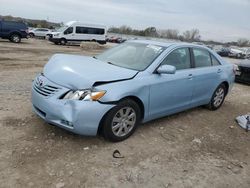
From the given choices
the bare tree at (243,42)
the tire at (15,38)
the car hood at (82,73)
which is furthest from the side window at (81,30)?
the bare tree at (243,42)

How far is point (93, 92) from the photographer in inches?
157

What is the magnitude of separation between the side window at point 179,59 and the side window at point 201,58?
0.93ft

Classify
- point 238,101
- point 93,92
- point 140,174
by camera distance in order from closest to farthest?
point 140,174 < point 93,92 < point 238,101

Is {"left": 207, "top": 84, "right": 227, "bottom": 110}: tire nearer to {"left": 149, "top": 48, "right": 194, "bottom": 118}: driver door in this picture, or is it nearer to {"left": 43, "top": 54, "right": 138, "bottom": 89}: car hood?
{"left": 149, "top": 48, "right": 194, "bottom": 118}: driver door

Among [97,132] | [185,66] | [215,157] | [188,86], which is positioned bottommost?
[215,157]

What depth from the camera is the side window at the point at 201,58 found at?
19.2ft

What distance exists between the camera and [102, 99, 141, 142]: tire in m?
4.17

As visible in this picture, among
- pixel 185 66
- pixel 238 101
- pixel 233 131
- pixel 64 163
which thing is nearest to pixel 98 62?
pixel 185 66

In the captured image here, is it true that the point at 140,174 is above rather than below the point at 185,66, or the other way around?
below

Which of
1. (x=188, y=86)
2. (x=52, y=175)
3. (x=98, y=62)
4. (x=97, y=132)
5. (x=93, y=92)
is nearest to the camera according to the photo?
(x=52, y=175)

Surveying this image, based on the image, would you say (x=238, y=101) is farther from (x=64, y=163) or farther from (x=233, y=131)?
(x=64, y=163)

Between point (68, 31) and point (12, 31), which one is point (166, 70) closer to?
point (12, 31)

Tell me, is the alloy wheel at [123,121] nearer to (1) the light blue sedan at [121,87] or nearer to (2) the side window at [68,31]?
(1) the light blue sedan at [121,87]

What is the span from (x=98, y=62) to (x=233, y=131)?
9.30 feet
